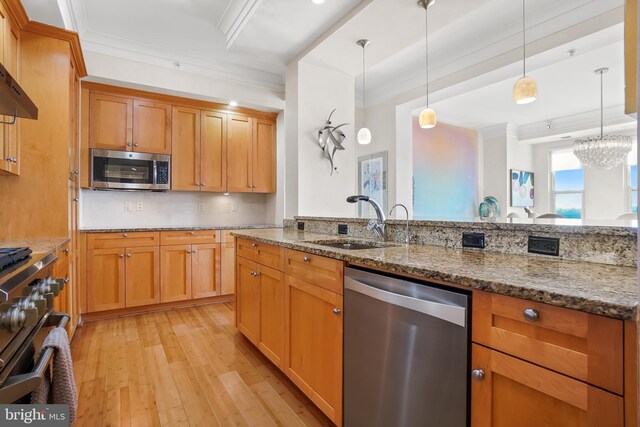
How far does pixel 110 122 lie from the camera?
3324 millimetres

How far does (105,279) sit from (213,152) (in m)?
1.74

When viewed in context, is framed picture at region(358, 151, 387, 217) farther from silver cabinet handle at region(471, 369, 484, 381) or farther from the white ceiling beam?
silver cabinet handle at region(471, 369, 484, 381)

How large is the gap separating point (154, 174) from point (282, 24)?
2.02 meters

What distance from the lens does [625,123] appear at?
516 cm

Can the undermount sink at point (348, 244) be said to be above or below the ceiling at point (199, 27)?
below

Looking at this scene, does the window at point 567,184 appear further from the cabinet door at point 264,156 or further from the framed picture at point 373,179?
the cabinet door at point 264,156

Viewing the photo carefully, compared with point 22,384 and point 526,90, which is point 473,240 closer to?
point 526,90

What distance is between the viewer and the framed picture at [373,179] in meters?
4.41

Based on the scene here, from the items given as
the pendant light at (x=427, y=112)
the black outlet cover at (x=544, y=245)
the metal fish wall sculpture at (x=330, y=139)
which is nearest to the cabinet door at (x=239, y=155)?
the metal fish wall sculpture at (x=330, y=139)

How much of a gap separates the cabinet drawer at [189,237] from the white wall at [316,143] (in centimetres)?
113

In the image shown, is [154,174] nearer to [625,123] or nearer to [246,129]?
[246,129]

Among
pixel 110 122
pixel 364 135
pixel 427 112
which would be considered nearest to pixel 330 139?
pixel 364 135

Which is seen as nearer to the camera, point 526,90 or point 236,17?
point 526,90

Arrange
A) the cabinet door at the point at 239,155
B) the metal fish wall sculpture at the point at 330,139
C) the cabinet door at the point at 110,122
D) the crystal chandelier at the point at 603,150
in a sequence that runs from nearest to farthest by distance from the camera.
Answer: the cabinet door at the point at 110,122 → the metal fish wall sculpture at the point at 330,139 → the cabinet door at the point at 239,155 → the crystal chandelier at the point at 603,150
